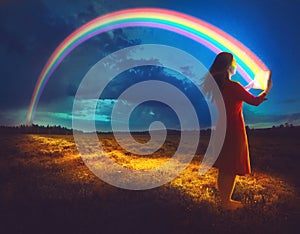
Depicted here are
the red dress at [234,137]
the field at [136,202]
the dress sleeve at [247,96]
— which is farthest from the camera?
the red dress at [234,137]

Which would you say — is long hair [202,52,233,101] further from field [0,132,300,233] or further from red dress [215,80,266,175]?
field [0,132,300,233]

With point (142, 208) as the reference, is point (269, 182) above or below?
above

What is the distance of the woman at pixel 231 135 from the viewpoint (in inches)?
218

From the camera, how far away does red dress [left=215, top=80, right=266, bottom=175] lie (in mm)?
5543

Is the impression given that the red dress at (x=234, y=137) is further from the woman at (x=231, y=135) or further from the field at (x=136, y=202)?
the field at (x=136, y=202)

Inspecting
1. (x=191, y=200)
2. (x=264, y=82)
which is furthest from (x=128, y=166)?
(x=264, y=82)

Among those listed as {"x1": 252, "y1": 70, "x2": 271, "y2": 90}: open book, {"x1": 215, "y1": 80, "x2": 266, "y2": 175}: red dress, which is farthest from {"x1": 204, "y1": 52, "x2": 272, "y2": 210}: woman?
{"x1": 252, "y1": 70, "x2": 271, "y2": 90}: open book

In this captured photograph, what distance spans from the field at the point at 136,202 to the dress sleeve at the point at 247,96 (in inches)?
90.7

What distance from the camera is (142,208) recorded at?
19.1 ft

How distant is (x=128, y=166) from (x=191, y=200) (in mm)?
4098

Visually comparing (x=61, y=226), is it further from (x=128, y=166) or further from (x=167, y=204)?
(x=128, y=166)

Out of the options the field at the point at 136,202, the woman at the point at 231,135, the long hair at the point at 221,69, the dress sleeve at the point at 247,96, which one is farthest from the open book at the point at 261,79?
the field at the point at 136,202

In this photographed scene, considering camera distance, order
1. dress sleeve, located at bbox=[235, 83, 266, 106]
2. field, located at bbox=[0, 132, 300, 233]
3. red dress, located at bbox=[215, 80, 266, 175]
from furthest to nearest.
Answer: red dress, located at bbox=[215, 80, 266, 175]
dress sleeve, located at bbox=[235, 83, 266, 106]
field, located at bbox=[0, 132, 300, 233]

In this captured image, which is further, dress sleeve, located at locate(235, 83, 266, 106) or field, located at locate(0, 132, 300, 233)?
dress sleeve, located at locate(235, 83, 266, 106)
